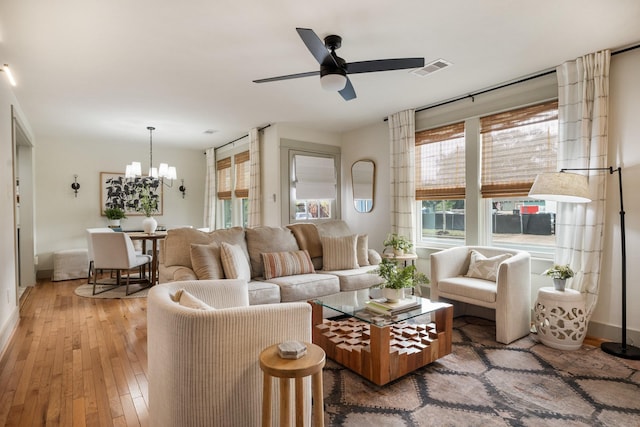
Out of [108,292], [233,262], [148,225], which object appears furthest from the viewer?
[148,225]

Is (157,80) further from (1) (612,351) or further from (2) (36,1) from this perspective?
(1) (612,351)

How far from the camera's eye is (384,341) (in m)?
2.26

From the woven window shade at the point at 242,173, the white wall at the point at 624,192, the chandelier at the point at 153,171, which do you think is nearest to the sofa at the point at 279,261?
the white wall at the point at 624,192

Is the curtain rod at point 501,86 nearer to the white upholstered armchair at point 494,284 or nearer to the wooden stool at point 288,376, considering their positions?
the white upholstered armchair at point 494,284

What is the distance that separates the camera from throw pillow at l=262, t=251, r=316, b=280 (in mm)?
3572

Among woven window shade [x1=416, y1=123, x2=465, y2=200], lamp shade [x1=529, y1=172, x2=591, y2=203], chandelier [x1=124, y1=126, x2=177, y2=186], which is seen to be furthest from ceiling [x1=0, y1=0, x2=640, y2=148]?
lamp shade [x1=529, y1=172, x2=591, y2=203]

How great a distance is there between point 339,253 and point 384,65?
2.18 m

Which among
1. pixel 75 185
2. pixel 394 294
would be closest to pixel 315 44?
pixel 394 294

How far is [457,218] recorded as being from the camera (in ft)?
14.4

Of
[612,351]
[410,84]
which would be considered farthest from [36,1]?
[612,351]

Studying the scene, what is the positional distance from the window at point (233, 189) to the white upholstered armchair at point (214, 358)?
5.03 meters

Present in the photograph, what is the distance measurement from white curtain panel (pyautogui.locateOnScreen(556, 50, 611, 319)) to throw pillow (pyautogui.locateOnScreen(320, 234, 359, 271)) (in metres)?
2.03

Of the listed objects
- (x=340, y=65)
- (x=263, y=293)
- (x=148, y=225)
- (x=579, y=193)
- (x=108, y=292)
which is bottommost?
(x=108, y=292)

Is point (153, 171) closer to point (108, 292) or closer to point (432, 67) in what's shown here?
point (108, 292)
